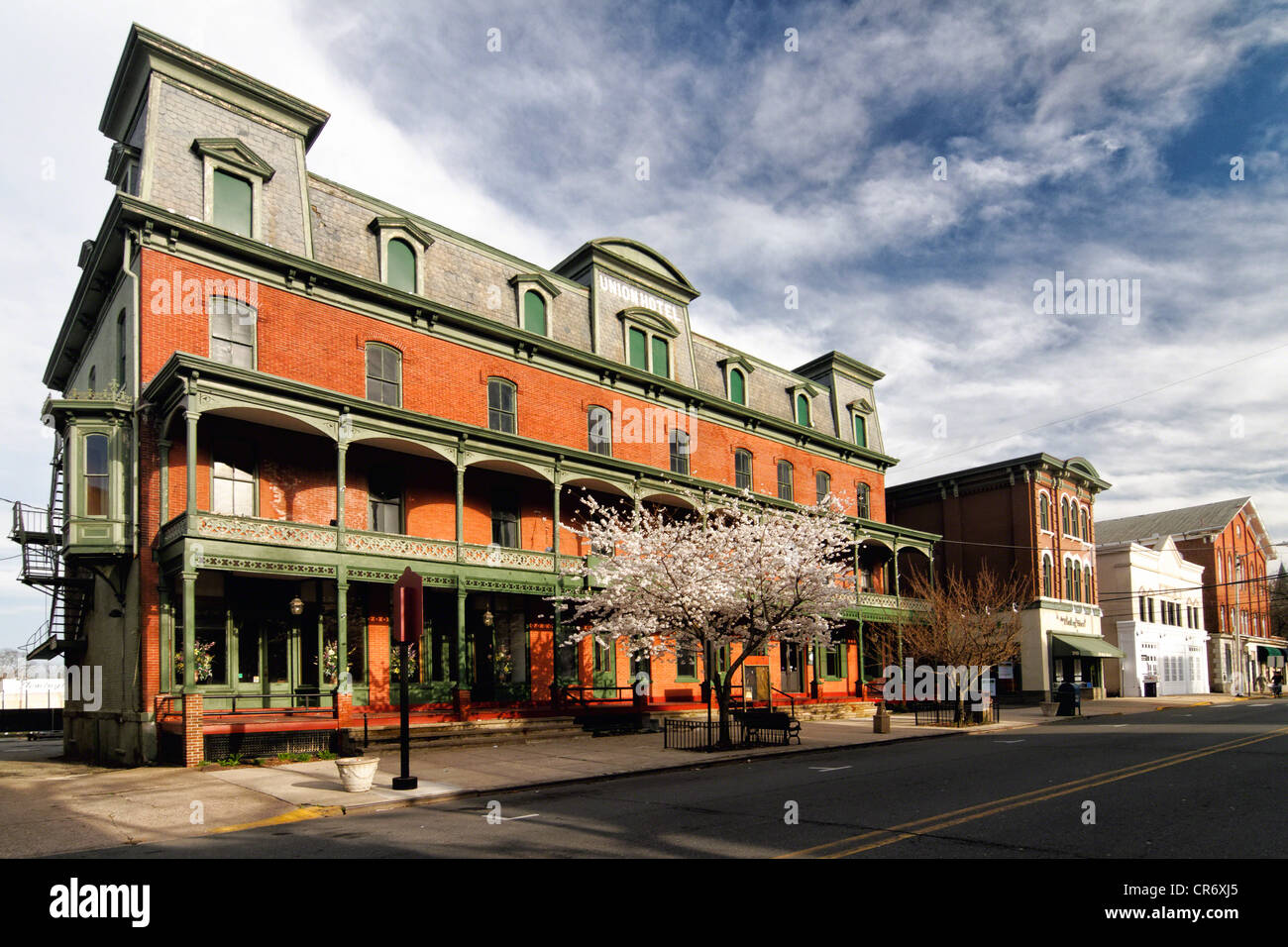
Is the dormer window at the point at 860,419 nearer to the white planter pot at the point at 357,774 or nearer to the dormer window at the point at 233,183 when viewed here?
the dormer window at the point at 233,183

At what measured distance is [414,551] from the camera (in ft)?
75.8

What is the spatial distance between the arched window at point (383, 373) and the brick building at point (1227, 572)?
5392 centimetres

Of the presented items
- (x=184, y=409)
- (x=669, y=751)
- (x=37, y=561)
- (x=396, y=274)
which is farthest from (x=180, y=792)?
(x=396, y=274)

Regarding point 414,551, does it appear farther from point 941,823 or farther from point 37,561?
point 941,823

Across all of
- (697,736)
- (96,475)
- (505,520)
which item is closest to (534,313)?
(505,520)

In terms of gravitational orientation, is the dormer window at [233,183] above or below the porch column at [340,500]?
above

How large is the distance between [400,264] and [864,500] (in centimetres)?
2505

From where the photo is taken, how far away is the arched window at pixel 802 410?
40594mm

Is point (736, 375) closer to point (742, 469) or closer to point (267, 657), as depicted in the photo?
point (742, 469)

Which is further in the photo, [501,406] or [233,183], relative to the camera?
[501,406]

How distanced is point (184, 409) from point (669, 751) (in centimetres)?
1295

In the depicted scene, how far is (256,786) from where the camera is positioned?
15.3 metres

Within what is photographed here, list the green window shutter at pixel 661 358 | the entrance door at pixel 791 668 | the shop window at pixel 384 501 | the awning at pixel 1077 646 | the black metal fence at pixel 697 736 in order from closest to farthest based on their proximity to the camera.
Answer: the black metal fence at pixel 697 736
the shop window at pixel 384 501
the green window shutter at pixel 661 358
the entrance door at pixel 791 668
the awning at pixel 1077 646

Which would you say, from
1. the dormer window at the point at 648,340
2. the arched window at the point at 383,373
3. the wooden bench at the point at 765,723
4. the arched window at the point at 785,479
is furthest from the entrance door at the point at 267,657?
the arched window at the point at 785,479
